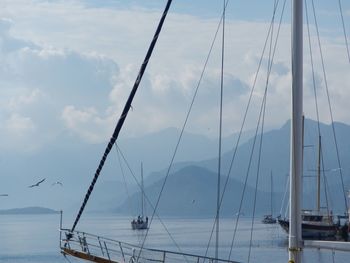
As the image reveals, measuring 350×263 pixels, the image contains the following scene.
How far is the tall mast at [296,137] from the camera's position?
22.7 metres

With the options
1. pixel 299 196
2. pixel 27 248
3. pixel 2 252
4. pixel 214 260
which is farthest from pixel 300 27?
pixel 27 248

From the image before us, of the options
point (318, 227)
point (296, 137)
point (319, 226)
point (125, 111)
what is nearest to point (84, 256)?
point (125, 111)

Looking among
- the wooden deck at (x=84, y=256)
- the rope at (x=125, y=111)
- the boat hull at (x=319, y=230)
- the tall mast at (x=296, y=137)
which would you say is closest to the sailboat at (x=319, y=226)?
the boat hull at (x=319, y=230)

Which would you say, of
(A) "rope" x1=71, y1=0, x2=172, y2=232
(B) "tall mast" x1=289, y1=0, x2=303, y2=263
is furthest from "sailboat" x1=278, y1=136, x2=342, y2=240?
(B) "tall mast" x1=289, y1=0, x2=303, y2=263

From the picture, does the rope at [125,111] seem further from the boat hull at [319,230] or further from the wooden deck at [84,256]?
the boat hull at [319,230]

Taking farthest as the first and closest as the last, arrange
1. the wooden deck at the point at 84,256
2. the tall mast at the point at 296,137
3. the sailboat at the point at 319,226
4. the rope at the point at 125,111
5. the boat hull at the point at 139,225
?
the boat hull at the point at 139,225 → the sailboat at the point at 319,226 → the rope at the point at 125,111 → the wooden deck at the point at 84,256 → the tall mast at the point at 296,137

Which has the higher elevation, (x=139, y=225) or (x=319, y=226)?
(x=139, y=225)

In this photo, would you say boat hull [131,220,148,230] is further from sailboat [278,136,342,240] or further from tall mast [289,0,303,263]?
tall mast [289,0,303,263]

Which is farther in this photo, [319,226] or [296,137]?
[319,226]

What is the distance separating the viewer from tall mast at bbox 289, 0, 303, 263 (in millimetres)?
22734

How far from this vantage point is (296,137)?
22.8m

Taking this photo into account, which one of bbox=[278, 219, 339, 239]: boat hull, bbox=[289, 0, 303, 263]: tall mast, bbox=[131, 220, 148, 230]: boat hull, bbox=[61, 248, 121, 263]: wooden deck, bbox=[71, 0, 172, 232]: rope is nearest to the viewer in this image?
bbox=[289, 0, 303, 263]: tall mast

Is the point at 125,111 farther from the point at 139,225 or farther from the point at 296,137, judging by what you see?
the point at 139,225

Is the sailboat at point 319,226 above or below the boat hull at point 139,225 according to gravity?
below
